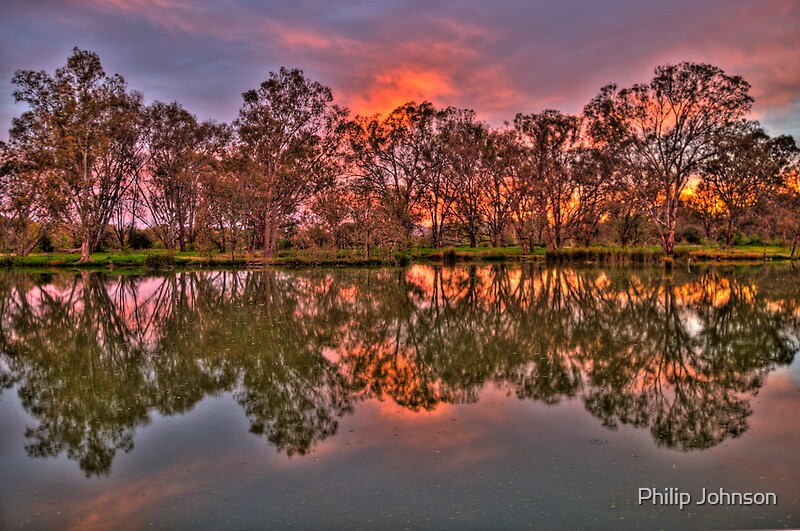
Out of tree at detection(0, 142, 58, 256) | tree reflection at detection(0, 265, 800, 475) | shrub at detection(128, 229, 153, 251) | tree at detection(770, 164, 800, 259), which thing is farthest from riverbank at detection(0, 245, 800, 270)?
tree reflection at detection(0, 265, 800, 475)

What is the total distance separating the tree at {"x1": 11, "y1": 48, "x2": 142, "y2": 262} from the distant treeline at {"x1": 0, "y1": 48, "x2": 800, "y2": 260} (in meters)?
0.13

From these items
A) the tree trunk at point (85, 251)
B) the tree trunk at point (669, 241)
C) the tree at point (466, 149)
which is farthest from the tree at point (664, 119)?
the tree trunk at point (85, 251)

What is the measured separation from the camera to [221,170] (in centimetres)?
4272

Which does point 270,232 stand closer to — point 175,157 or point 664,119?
point 175,157

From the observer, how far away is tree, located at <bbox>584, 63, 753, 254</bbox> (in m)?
41.0

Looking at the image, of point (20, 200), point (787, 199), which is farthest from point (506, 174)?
point (20, 200)

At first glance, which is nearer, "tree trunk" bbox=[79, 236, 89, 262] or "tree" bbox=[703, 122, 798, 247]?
"tree trunk" bbox=[79, 236, 89, 262]

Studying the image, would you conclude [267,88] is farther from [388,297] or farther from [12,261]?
[388,297]

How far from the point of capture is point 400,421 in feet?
21.6

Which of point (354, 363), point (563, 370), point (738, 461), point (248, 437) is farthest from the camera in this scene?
point (354, 363)

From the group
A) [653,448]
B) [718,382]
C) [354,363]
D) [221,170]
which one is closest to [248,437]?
[354,363]

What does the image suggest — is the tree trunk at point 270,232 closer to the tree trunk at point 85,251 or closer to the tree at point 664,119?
the tree trunk at point 85,251

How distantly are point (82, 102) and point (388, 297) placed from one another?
123ft

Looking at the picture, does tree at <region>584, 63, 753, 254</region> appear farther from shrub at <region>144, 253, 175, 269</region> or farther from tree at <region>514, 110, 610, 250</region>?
shrub at <region>144, 253, 175, 269</region>
